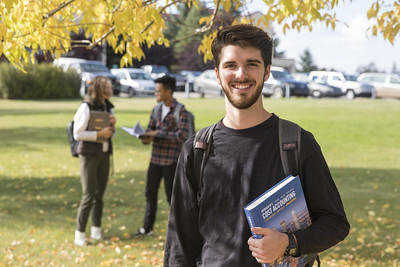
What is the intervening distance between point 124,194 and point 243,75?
7.96 meters

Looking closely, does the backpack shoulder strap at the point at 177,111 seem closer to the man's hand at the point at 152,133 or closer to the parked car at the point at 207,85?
the man's hand at the point at 152,133

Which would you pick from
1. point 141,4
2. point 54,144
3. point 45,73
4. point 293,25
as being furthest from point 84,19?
point 45,73

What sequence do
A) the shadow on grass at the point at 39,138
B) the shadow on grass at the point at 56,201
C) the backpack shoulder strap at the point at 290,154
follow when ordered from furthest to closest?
the shadow on grass at the point at 39,138 < the shadow on grass at the point at 56,201 < the backpack shoulder strap at the point at 290,154

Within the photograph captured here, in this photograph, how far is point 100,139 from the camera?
6938 millimetres

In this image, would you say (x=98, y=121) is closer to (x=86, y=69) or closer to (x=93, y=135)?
(x=93, y=135)

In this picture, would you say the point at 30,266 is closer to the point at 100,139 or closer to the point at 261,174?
the point at 100,139

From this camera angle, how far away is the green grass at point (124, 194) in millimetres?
6965

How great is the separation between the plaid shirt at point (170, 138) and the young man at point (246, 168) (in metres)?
4.37

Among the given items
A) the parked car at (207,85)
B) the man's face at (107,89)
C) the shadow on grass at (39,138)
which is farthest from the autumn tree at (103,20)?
the parked car at (207,85)

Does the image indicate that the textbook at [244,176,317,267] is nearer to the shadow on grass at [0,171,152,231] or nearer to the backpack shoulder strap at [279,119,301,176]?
the backpack shoulder strap at [279,119,301,176]

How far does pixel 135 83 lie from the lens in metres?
35.0

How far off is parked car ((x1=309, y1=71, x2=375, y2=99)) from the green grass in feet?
45.0

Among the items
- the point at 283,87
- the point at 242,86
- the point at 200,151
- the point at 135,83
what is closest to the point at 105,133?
the point at 200,151

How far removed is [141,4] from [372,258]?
3.99 metres
